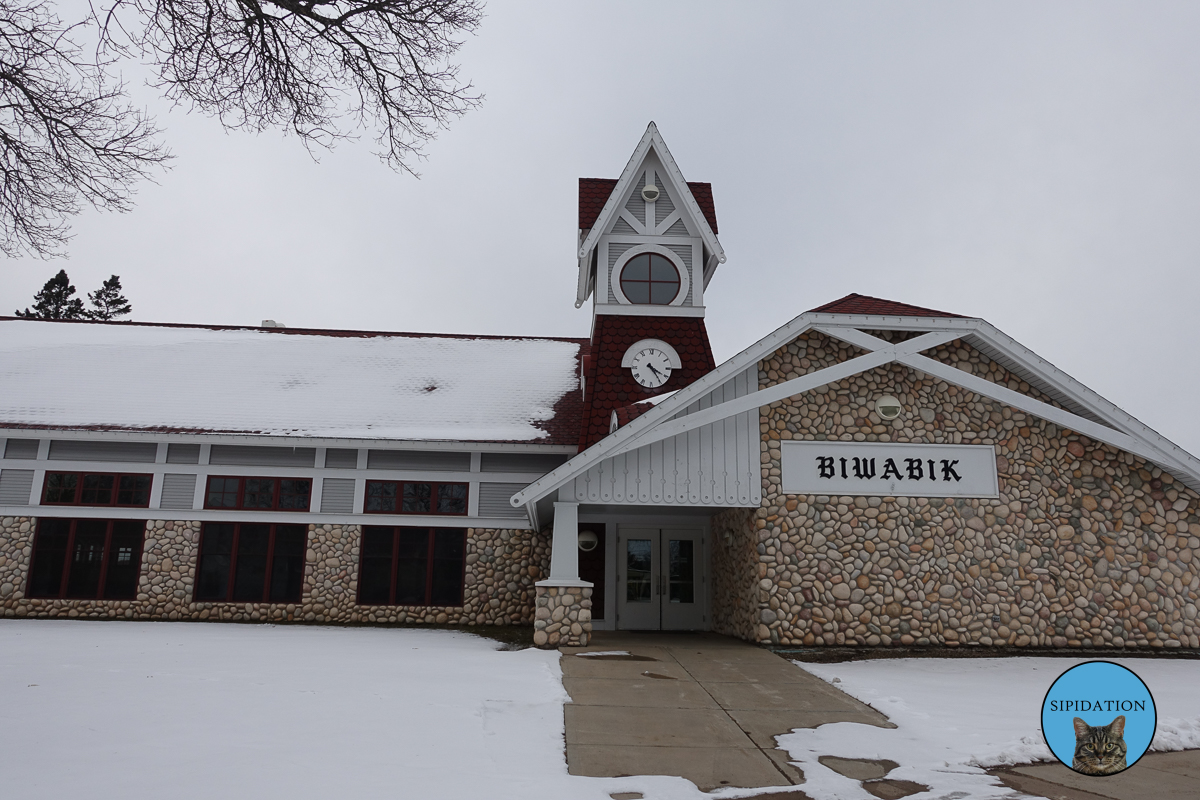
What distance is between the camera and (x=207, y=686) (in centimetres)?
693

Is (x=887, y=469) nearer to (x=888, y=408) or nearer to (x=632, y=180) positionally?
(x=888, y=408)

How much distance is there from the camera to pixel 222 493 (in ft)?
46.9

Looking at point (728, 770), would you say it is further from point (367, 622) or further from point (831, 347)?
point (367, 622)

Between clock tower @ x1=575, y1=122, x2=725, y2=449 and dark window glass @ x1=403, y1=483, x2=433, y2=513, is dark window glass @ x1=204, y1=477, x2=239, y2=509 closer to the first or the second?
dark window glass @ x1=403, y1=483, x2=433, y2=513

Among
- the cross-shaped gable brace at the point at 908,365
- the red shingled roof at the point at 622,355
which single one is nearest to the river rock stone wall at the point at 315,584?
the red shingled roof at the point at 622,355

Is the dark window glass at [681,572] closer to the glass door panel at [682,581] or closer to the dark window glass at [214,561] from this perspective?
the glass door panel at [682,581]

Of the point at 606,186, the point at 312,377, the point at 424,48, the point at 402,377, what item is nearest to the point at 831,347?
the point at 606,186

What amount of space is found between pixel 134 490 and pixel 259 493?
7.55 ft

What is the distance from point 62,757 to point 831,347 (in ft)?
36.0

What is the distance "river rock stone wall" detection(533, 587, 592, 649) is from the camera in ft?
36.1

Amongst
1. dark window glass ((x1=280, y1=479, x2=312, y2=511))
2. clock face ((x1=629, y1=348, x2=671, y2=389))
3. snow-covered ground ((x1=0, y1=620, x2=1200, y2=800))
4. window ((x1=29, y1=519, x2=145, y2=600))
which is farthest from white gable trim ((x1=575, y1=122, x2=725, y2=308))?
window ((x1=29, y1=519, x2=145, y2=600))

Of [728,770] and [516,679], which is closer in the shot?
[728,770]

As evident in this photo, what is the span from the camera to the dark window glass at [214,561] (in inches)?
550

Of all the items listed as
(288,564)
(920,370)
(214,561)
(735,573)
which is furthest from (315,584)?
(920,370)
